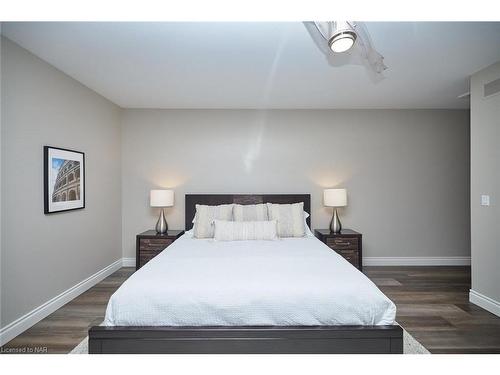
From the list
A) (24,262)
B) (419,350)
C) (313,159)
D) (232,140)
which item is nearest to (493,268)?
(419,350)

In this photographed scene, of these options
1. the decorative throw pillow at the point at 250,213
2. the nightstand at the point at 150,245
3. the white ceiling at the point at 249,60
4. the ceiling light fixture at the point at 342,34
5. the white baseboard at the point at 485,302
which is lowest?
the white baseboard at the point at 485,302

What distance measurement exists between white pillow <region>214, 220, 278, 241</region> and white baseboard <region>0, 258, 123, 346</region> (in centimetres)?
167

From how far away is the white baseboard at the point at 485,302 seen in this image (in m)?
2.93

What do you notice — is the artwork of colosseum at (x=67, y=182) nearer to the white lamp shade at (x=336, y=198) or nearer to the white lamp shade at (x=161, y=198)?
the white lamp shade at (x=161, y=198)

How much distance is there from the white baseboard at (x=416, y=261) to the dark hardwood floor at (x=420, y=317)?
1.38 ft

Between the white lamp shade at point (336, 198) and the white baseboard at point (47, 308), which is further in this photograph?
the white lamp shade at point (336, 198)

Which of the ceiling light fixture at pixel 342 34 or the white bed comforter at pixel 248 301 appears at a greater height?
the ceiling light fixture at pixel 342 34

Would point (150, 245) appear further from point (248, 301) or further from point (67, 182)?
point (248, 301)

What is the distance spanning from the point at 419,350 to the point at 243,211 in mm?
2360

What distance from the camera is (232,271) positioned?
2.20 metres

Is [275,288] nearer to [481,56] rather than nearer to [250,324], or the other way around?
[250,324]

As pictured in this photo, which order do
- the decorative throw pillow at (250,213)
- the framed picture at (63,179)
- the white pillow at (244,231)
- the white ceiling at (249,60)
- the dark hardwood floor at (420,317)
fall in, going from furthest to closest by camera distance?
1. the decorative throw pillow at (250,213)
2. the white pillow at (244,231)
3. the framed picture at (63,179)
4. the dark hardwood floor at (420,317)
5. the white ceiling at (249,60)

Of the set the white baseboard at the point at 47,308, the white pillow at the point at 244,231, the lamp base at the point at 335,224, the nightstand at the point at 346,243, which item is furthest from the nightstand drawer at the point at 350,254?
the white baseboard at the point at 47,308

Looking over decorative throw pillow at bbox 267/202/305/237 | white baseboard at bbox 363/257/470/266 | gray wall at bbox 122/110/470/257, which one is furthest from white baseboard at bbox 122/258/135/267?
white baseboard at bbox 363/257/470/266
